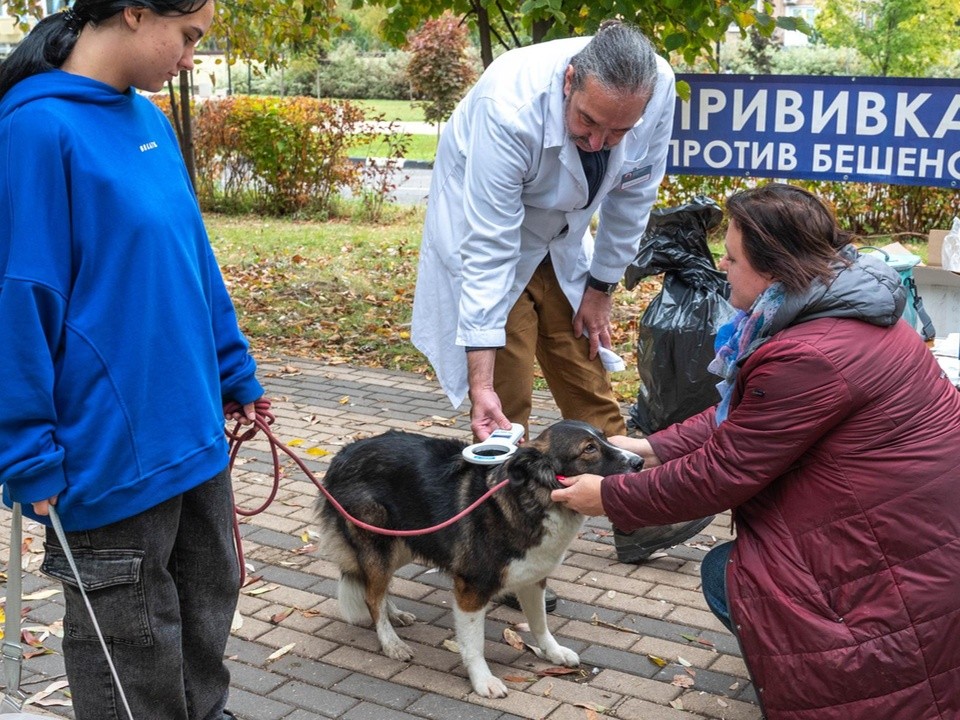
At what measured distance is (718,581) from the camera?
329 cm

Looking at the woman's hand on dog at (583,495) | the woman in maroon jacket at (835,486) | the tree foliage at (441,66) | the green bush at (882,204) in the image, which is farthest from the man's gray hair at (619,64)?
the tree foliage at (441,66)

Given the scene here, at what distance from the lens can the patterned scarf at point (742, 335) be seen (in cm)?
298

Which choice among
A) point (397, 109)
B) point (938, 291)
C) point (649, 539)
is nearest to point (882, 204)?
point (938, 291)

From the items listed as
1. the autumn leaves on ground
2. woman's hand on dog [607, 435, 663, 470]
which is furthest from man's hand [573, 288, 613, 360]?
the autumn leaves on ground

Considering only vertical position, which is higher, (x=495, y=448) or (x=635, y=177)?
(x=635, y=177)

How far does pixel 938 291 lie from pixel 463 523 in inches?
120

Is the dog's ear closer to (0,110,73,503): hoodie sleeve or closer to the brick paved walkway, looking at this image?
the brick paved walkway

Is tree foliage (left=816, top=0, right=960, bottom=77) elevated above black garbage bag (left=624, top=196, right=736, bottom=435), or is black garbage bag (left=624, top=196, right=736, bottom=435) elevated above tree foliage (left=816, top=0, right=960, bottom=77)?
tree foliage (left=816, top=0, right=960, bottom=77)

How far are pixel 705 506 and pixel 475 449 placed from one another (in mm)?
889

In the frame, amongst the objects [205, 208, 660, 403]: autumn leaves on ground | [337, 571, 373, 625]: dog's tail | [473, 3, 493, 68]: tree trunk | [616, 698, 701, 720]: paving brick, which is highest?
[473, 3, 493, 68]: tree trunk

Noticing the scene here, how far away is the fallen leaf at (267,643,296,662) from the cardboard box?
355cm

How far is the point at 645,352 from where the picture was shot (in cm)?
540

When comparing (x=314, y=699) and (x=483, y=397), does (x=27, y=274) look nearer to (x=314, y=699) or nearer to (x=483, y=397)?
(x=483, y=397)

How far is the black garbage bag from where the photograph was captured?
521 cm
